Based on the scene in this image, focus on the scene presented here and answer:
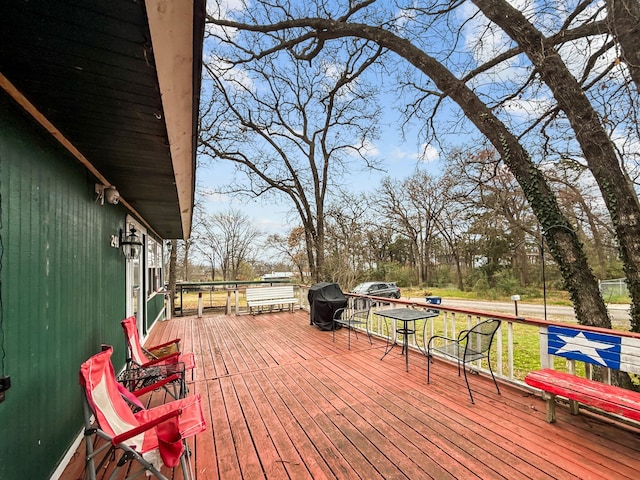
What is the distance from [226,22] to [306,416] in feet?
23.6

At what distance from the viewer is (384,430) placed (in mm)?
2521

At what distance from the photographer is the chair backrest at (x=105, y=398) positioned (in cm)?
173

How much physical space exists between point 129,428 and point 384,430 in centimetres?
197

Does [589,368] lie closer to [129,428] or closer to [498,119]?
[498,119]

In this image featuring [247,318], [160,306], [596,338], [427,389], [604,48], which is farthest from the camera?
[160,306]

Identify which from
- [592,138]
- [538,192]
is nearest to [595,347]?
[538,192]

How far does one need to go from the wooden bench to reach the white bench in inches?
257

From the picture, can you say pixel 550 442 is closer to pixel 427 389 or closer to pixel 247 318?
pixel 427 389

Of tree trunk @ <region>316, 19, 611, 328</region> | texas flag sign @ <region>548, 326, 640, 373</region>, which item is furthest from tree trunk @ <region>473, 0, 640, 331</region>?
texas flag sign @ <region>548, 326, 640, 373</region>

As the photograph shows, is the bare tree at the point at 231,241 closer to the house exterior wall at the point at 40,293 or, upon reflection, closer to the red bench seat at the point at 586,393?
the house exterior wall at the point at 40,293

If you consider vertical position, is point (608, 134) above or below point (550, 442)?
above

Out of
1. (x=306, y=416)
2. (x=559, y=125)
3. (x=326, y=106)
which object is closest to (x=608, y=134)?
(x=559, y=125)

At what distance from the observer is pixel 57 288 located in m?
2.15

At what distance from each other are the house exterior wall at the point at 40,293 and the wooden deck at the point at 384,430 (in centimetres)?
56
